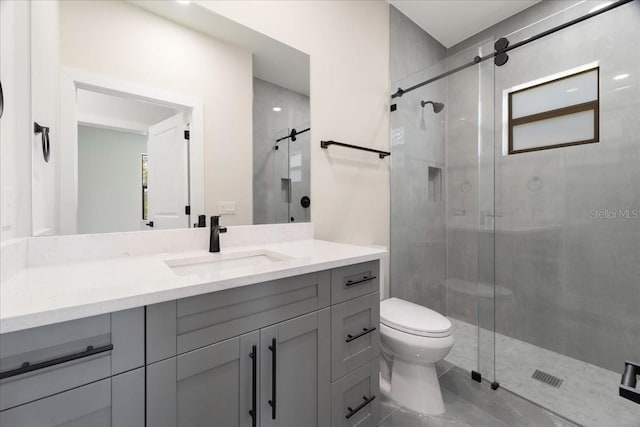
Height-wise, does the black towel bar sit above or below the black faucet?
above

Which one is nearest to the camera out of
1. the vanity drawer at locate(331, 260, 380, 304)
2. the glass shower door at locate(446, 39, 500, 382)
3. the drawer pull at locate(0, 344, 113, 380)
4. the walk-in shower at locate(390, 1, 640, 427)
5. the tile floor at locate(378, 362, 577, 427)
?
the drawer pull at locate(0, 344, 113, 380)

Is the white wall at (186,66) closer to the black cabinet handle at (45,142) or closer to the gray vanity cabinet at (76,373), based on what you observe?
the black cabinet handle at (45,142)

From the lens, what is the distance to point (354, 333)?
1.21 meters

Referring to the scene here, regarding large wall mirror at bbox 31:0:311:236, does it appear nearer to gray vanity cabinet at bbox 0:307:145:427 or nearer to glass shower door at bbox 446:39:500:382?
gray vanity cabinet at bbox 0:307:145:427

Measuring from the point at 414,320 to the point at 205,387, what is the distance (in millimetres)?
1157

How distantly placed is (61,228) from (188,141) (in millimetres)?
598

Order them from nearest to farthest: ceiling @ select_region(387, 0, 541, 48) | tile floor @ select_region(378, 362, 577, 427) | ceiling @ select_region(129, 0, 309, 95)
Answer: ceiling @ select_region(129, 0, 309, 95) → tile floor @ select_region(378, 362, 577, 427) → ceiling @ select_region(387, 0, 541, 48)

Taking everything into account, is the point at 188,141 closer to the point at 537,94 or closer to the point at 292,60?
the point at 292,60

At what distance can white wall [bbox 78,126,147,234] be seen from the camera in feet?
3.54

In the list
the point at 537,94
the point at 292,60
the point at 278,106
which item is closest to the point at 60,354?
the point at 278,106

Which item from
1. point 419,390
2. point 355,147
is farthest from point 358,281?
point 355,147

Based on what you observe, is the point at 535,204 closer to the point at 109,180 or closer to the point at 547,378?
the point at 547,378

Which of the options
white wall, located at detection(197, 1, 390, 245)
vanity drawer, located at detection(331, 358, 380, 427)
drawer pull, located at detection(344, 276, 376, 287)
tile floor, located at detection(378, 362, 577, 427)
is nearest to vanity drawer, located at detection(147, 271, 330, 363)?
drawer pull, located at detection(344, 276, 376, 287)

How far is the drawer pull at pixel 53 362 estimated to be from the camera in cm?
54
